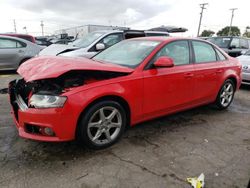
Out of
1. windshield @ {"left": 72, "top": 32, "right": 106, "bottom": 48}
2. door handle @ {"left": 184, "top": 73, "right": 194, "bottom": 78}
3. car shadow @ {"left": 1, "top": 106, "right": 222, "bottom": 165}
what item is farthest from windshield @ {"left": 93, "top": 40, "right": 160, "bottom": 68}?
windshield @ {"left": 72, "top": 32, "right": 106, "bottom": 48}

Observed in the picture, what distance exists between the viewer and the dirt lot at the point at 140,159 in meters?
2.58

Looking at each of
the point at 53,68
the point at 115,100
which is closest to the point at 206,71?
the point at 115,100

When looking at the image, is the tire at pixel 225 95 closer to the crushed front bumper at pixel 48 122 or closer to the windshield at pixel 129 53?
the windshield at pixel 129 53

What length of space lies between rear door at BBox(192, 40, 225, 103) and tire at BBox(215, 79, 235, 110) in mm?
254

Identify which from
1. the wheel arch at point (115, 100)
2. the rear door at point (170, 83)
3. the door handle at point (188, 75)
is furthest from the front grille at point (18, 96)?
the door handle at point (188, 75)

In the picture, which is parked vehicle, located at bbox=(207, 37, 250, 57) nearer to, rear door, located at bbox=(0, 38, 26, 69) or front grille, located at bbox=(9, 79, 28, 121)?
rear door, located at bbox=(0, 38, 26, 69)

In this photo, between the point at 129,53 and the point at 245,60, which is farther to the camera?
the point at 245,60

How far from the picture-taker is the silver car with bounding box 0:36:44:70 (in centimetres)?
863

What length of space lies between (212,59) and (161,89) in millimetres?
1644

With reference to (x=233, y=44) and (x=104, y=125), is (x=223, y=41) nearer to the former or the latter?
(x=233, y=44)

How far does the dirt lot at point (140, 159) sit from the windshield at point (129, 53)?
112 cm

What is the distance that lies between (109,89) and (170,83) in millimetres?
1137

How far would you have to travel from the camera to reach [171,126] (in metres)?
4.08

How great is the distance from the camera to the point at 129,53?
3.90 m
